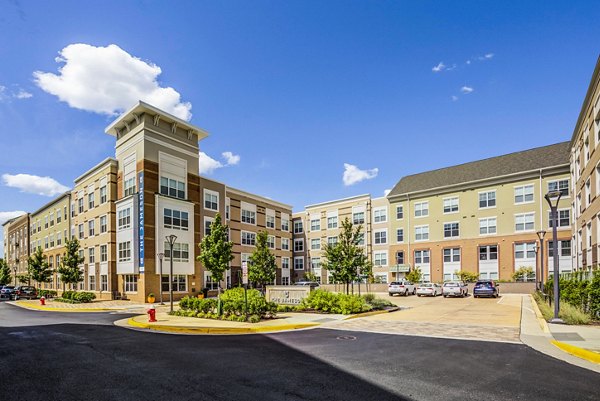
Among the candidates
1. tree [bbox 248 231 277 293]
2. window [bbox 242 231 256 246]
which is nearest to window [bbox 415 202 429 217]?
window [bbox 242 231 256 246]

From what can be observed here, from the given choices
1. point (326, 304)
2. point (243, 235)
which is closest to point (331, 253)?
point (326, 304)

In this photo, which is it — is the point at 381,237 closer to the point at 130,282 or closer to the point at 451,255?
the point at 451,255

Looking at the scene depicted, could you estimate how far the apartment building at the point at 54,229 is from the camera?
165 ft

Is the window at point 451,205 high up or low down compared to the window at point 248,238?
up

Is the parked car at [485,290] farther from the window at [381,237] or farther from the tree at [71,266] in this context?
the tree at [71,266]

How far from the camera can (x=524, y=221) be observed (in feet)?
146

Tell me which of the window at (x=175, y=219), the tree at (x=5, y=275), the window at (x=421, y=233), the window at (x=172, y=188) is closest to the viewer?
the window at (x=175, y=219)

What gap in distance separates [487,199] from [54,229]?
58.2 metres

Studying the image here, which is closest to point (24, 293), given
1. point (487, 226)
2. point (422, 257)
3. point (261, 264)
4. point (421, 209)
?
point (261, 264)

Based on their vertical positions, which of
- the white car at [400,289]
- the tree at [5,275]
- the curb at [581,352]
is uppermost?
the curb at [581,352]

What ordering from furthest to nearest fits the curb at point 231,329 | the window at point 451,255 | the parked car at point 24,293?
the window at point 451,255
the parked car at point 24,293
the curb at point 231,329

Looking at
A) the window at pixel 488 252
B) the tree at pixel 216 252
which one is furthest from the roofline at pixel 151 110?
the window at pixel 488 252

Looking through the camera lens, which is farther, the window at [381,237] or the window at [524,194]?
the window at [381,237]

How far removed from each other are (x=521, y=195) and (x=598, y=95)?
23.5 meters
